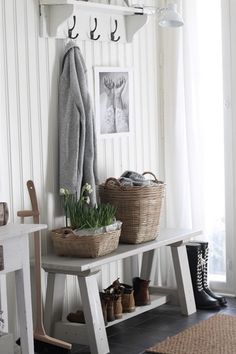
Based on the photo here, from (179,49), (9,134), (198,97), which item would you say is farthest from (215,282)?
(9,134)

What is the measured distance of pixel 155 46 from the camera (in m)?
5.18

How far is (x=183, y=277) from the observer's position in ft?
15.5

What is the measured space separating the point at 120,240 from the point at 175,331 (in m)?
0.61

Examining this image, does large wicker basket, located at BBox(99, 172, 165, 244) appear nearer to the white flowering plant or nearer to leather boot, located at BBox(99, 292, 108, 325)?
the white flowering plant

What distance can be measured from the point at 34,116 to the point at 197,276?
1553mm

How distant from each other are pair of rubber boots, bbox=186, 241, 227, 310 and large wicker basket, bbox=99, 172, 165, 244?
51 cm

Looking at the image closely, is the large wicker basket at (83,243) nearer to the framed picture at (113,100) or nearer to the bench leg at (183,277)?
the bench leg at (183,277)

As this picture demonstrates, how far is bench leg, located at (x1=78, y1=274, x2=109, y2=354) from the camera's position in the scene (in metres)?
3.93

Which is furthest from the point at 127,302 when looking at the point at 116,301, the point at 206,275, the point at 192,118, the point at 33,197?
the point at 192,118

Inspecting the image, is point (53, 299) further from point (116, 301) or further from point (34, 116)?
point (34, 116)

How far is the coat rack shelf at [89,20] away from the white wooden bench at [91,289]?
1257 millimetres

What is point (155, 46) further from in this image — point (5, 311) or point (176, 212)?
point (5, 311)

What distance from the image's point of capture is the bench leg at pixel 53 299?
4.12m

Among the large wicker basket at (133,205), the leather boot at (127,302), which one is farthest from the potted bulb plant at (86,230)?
the leather boot at (127,302)
